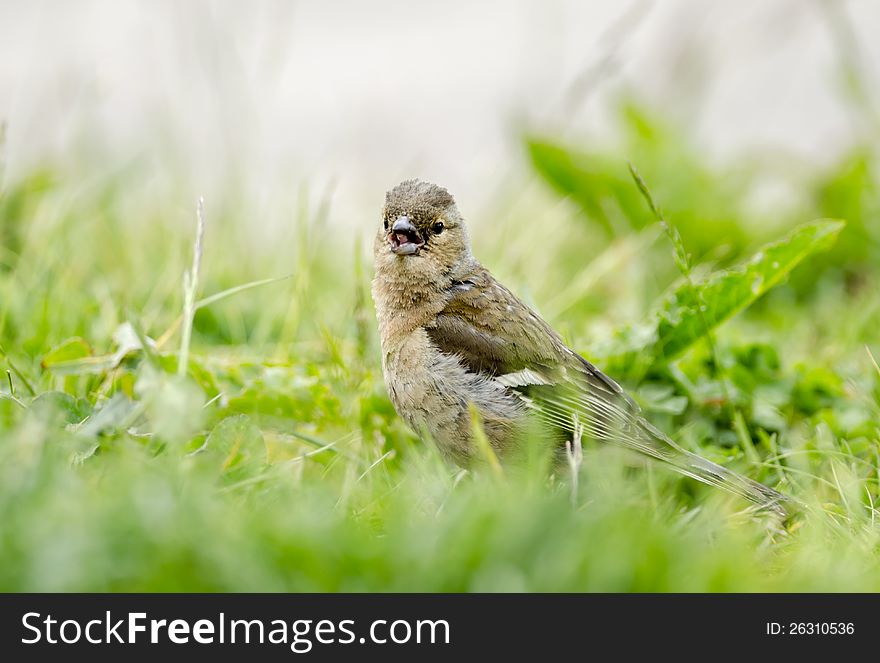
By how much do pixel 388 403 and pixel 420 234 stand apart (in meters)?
0.64

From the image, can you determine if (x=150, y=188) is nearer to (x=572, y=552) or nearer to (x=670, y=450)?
(x=670, y=450)

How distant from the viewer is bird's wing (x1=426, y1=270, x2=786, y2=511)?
3.30 m

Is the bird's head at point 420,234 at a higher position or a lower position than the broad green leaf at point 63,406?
higher

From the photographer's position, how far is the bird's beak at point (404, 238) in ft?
12.2

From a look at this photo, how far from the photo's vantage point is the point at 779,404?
12.5 feet

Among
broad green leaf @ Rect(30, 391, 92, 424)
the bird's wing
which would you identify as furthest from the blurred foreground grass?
the bird's wing

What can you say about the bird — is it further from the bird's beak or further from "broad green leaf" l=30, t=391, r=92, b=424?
"broad green leaf" l=30, t=391, r=92, b=424

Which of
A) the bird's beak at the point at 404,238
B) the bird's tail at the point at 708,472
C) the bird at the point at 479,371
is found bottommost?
the bird's tail at the point at 708,472

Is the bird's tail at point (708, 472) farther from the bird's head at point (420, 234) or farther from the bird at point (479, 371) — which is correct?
the bird's head at point (420, 234)

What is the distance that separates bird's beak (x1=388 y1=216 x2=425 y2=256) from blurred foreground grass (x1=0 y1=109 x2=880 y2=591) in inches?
6.2

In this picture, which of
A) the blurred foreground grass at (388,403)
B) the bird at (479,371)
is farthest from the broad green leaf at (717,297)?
the bird at (479,371)

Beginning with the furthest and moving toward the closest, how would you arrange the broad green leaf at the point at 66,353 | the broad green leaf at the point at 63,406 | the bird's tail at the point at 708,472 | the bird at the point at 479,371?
1. the broad green leaf at the point at 66,353
2. the bird at the point at 479,371
3. the bird's tail at the point at 708,472
4. the broad green leaf at the point at 63,406
